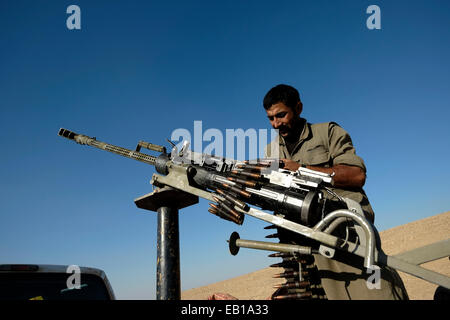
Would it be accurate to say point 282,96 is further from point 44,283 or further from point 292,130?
point 44,283

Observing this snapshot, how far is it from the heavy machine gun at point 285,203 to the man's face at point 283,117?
699 mm

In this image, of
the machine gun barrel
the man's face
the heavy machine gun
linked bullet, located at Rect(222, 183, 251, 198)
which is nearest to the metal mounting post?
the heavy machine gun

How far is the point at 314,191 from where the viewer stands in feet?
11.5

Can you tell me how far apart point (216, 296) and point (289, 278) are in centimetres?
107

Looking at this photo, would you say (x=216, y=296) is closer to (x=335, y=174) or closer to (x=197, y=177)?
(x=197, y=177)

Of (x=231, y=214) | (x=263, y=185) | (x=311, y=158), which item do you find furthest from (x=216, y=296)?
(x=311, y=158)

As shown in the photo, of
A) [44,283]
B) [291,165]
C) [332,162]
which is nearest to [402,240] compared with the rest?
[332,162]

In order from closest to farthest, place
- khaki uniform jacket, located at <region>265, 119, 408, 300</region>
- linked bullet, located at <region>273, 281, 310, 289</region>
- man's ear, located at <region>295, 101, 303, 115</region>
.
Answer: khaki uniform jacket, located at <region>265, 119, 408, 300</region> → linked bullet, located at <region>273, 281, 310, 289</region> → man's ear, located at <region>295, 101, 303, 115</region>

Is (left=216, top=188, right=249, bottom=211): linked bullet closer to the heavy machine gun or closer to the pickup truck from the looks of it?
the heavy machine gun

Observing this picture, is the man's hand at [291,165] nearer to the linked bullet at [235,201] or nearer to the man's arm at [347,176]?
the man's arm at [347,176]

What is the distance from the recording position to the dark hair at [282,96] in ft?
14.6

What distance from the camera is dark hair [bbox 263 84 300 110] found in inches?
175

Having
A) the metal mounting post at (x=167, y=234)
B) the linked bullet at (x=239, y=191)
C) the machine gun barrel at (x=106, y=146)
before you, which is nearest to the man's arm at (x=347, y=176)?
the linked bullet at (x=239, y=191)

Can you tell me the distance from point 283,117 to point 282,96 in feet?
0.98
